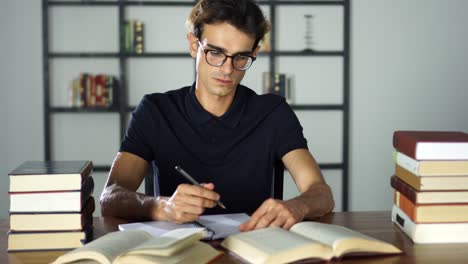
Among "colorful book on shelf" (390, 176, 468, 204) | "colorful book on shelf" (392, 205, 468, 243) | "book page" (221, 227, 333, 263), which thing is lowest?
"colorful book on shelf" (392, 205, 468, 243)

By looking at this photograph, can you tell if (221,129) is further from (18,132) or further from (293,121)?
(18,132)

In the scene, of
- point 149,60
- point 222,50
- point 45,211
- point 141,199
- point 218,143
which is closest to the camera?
point 45,211

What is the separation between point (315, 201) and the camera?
196cm

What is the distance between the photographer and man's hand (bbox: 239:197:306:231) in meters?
1.67

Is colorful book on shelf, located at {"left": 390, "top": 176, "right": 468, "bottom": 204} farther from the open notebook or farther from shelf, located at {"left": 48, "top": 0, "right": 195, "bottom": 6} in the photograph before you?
shelf, located at {"left": 48, "top": 0, "right": 195, "bottom": 6}

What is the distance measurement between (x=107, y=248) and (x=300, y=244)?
394 mm

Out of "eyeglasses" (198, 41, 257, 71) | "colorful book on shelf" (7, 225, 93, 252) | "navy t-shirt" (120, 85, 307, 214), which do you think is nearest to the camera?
"colorful book on shelf" (7, 225, 93, 252)

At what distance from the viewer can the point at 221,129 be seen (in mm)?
2369

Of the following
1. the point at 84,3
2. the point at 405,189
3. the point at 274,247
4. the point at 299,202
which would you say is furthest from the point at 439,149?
the point at 84,3

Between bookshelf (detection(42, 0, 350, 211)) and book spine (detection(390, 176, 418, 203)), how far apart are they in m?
3.09

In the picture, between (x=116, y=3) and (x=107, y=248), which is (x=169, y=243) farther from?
(x=116, y=3)

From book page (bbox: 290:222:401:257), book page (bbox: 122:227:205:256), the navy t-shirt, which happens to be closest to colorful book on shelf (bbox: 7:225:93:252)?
book page (bbox: 122:227:205:256)

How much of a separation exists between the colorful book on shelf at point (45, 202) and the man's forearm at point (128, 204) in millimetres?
306

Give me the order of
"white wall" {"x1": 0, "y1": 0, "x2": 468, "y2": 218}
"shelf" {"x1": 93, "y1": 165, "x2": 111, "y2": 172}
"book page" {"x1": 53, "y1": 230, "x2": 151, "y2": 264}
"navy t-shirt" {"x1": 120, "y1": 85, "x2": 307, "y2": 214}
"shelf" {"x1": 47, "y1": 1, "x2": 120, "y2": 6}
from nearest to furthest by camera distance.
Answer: "book page" {"x1": 53, "y1": 230, "x2": 151, "y2": 264} → "navy t-shirt" {"x1": 120, "y1": 85, "x2": 307, "y2": 214} → "shelf" {"x1": 47, "y1": 1, "x2": 120, "y2": 6} → "shelf" {"x1": 93, "y1": 165, "x2": 111, "y2": 172} → "white wall" {"x1": 0, "y1": 0, "x2": 468, "y2": 218}
